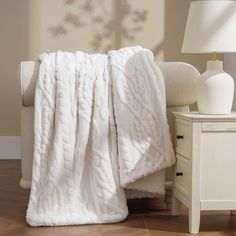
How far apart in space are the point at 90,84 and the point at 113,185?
1.49ft

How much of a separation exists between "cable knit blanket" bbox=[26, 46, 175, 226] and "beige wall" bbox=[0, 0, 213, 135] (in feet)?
7.58

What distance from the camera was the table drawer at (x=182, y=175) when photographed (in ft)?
7.28

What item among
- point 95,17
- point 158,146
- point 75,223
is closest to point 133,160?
point 158,146

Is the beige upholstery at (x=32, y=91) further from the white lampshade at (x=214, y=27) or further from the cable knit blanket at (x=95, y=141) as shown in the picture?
the white lampshade at (x=214, y=27)

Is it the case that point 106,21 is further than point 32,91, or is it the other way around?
point 106,21

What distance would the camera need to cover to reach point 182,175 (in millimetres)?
2312

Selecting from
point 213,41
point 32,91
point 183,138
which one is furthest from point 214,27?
point 32,91

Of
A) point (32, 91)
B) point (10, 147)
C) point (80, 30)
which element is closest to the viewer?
point (32, 91)

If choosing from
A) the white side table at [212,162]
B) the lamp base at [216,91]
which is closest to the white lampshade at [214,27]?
the lamp base at [216,91]

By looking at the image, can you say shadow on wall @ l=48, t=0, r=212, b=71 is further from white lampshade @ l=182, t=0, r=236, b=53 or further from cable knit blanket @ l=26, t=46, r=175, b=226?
white lampshade @ l=182, t=0, r=236, b=53

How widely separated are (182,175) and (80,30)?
8.80 feet

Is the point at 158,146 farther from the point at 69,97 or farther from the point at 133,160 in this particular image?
the point at 69,97

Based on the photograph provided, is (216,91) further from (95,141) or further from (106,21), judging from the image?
(106,21)

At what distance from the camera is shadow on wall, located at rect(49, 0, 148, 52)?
15.4 ft
